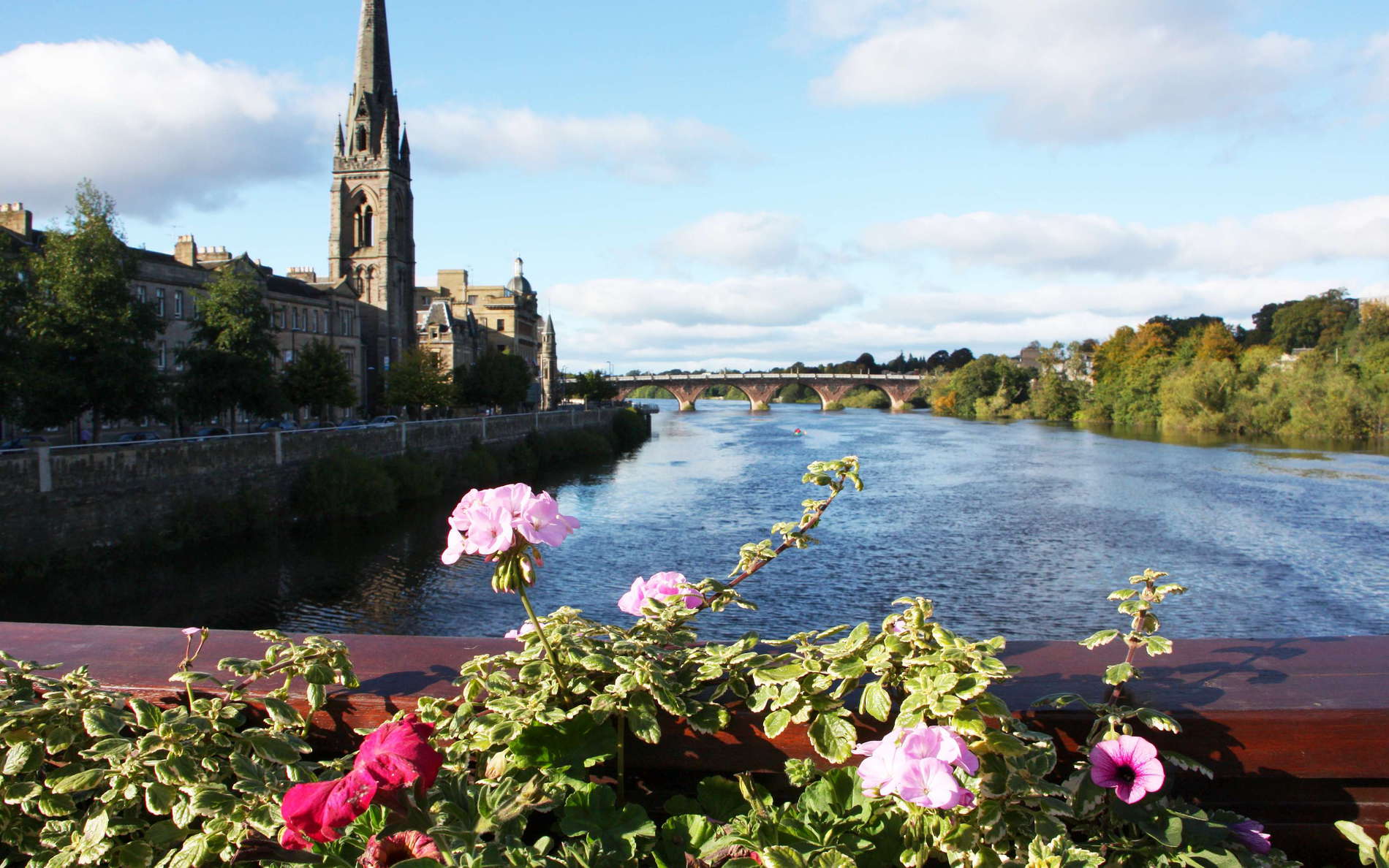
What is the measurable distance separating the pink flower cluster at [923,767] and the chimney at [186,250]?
166ft

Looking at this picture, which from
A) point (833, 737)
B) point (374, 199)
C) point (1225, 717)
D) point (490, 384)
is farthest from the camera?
point (374, 199)

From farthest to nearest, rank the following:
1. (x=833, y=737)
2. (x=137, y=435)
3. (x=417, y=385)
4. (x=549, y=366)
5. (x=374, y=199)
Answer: (x=549, y=366), (x=374, y=199), (x=417, y=385), (x=137, y=435), (x=833, y=737)

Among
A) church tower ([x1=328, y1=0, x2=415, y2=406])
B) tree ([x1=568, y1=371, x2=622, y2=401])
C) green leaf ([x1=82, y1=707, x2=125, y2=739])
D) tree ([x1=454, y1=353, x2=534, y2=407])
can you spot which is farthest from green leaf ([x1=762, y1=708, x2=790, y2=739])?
tree ([x1=568, y1=371, x2=622, y2=401])

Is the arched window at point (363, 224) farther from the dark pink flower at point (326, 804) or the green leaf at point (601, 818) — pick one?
the dark pink flower at point (326, 804)

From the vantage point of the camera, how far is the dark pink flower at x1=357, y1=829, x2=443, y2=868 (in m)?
1.58

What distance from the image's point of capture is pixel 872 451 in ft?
162

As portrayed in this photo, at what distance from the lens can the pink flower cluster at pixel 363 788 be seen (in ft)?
4.78

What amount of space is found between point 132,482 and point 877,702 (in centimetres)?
2259

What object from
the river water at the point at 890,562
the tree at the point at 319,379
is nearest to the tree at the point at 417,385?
the tree at the point at 319,379

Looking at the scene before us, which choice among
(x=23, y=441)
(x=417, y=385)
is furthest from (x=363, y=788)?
(x=417, y=385)

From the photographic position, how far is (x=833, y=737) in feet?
6.17

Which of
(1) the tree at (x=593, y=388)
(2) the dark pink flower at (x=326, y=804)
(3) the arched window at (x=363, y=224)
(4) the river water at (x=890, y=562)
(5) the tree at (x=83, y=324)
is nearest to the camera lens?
(2) the dark pink flower at (x=326, y=804)

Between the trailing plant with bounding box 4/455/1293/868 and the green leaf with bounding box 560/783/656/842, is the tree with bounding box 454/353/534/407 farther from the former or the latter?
the green leaf with bounding box 560/783/656/842

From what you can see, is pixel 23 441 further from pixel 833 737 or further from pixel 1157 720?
pixel 1157 720
